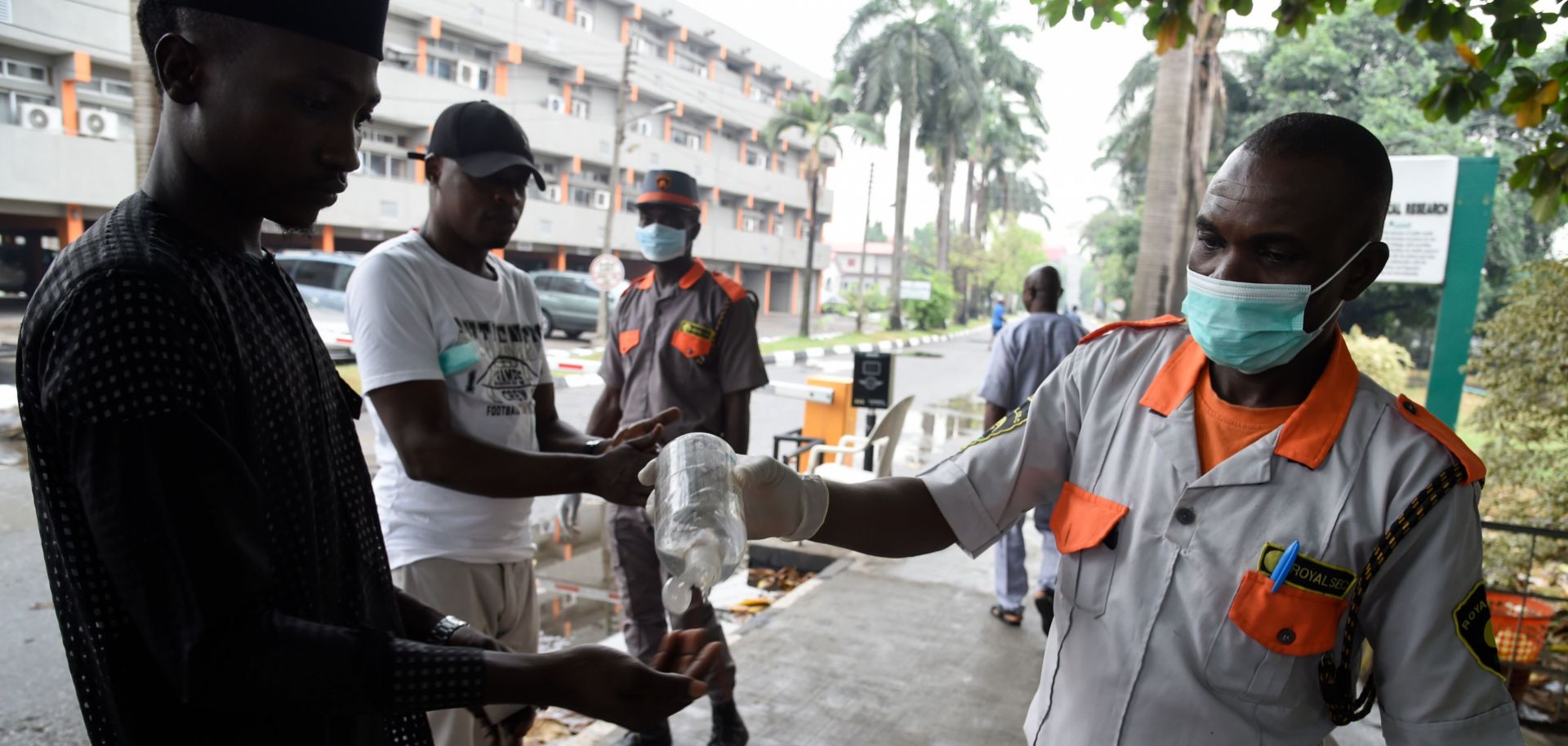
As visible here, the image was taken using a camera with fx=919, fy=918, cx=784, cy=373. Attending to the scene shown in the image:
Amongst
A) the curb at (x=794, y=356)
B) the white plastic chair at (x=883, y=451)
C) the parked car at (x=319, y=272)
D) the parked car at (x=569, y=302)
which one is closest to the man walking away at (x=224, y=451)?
the curb at (x=794, y=356)

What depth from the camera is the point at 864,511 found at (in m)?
1.71

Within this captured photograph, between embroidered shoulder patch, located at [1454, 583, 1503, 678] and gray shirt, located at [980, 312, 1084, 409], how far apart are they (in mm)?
3524

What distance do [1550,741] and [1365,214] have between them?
3475 millimetres

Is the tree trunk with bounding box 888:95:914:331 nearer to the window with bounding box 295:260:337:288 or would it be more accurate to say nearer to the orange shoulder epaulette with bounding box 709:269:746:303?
the window with bounding box 295:260:337:288

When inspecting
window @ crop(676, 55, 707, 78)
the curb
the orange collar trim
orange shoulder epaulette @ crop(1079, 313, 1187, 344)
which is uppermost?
window @ crop(676, 55, 707, 78)

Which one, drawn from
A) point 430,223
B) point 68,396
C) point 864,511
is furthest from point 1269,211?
point 430,223

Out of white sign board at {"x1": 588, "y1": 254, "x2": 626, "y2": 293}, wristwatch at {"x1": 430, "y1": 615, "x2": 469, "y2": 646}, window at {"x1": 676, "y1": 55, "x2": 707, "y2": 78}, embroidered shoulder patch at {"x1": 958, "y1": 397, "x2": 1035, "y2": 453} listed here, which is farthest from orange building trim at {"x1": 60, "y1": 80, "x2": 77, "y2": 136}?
window at {"x1": 676, "y1": 55, "x2": 707, "y2": 78}

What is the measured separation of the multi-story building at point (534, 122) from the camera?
49.1ft

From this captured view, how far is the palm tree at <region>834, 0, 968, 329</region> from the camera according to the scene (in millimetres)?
31219

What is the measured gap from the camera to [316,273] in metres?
14.4

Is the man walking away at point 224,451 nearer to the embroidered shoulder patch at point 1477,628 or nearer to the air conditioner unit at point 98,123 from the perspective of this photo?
the embroidered shoulder patch at point 1477,628

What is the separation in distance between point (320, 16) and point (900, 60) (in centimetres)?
3214

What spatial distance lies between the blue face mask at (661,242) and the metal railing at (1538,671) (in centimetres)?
331

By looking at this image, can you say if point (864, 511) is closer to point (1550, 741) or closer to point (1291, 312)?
point (1291, 312)
